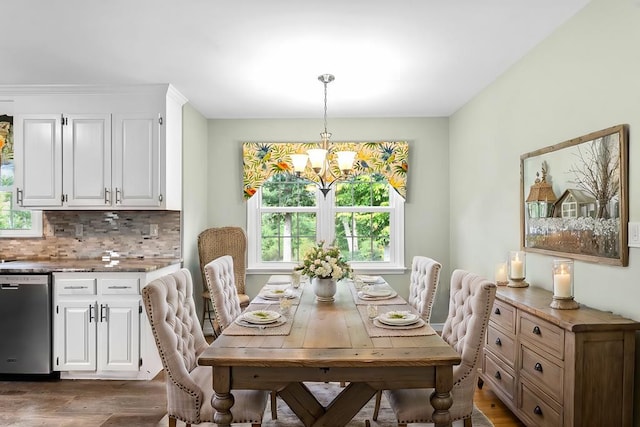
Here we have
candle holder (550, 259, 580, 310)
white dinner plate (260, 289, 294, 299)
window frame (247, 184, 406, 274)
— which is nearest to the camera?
candle holder (550, 259, 580, 310)

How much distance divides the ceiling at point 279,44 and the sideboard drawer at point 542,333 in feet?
5.65

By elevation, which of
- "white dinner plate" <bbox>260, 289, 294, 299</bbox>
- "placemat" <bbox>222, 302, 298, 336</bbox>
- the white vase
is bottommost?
"placemat" <bbox>222, 302, 298, 336</bbox>

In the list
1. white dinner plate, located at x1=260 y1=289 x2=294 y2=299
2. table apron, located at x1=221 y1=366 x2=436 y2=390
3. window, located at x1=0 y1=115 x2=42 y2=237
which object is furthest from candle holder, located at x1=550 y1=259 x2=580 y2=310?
window, located at x1=0 y1=115 x2=42 y2=237

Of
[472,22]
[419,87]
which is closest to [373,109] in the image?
[419,87]

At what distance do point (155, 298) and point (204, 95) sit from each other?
105 inches

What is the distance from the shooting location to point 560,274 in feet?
7.96

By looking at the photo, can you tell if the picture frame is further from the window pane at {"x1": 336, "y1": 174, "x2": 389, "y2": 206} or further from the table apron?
the window pane at {"x1": 336, "y1": 174, "x2": 389, "y2": 206}

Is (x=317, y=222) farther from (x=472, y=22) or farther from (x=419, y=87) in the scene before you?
(x=472, y=22)

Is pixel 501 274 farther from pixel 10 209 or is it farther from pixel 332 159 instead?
pixel 10 209

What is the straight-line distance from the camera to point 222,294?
2.94 meters

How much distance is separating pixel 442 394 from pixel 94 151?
11.7 ft

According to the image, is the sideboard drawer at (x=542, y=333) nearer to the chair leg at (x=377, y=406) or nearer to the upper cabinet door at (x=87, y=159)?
the chair leg at (x=377, y=406)

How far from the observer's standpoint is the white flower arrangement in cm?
273

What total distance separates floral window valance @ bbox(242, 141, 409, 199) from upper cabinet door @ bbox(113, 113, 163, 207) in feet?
3.96
